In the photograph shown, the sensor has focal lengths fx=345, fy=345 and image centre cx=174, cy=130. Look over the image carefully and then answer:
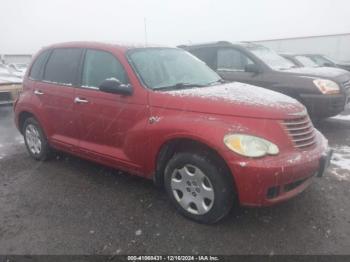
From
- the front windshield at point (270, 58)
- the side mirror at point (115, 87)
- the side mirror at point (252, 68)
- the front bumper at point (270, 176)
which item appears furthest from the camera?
the front windshield at point (270, 58)

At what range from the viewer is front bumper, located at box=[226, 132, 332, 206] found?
2.84 metres

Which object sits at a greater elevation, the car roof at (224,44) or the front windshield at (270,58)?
the car roof at (224,44)

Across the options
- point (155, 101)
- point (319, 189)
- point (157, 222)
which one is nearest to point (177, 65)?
point (155, 101)

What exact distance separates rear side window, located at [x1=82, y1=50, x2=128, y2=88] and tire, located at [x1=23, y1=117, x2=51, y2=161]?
1285 millimetres

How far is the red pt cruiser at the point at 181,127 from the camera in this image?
116 inches

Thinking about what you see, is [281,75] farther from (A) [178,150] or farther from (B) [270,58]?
(A) [178,150]

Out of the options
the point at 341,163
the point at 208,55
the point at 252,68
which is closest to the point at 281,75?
the point at 252,68

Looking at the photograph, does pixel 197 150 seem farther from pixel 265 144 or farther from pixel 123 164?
pixel 123 164

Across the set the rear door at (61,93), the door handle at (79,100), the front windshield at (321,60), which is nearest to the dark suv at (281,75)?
the rear door at (61,93)

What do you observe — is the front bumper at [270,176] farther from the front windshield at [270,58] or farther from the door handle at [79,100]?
the front windshield at [270,58]

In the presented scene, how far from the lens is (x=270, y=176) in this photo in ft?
9.30

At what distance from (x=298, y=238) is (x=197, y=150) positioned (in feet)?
3.87

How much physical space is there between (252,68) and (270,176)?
14.0 ft

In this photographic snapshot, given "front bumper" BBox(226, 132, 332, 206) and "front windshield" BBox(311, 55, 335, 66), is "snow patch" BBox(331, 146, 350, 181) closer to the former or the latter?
"front bumper" BBox(226, 132, 332, 206)
